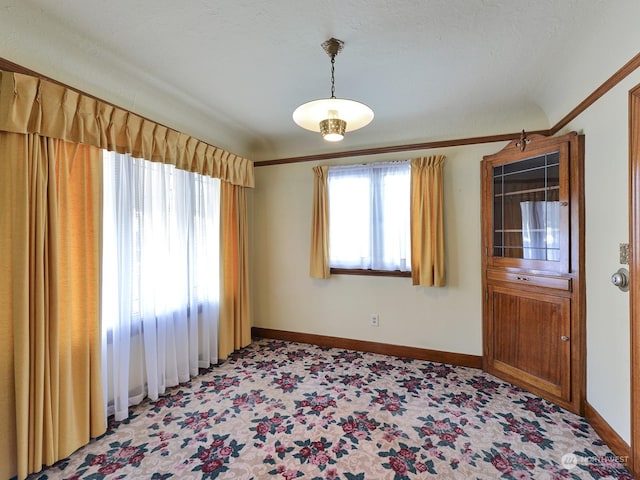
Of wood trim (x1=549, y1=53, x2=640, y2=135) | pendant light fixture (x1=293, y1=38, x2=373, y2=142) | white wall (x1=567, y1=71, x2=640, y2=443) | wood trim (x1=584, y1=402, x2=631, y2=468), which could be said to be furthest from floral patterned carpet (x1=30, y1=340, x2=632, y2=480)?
wood trim (x1=549, y1=53, x2=640, y2=135)

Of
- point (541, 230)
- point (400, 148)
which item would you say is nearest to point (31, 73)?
point (400, 148)

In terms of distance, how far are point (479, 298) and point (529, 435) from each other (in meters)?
1.28

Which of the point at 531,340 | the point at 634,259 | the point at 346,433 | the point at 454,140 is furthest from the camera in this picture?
the point at 454,140

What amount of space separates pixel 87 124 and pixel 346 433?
2.65m

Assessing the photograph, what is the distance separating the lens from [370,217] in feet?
10.9

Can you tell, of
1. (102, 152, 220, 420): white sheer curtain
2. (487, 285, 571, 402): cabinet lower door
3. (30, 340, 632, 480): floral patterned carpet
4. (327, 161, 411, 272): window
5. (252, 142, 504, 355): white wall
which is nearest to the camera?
(30, 340, 632, 480): floral patterned carpet

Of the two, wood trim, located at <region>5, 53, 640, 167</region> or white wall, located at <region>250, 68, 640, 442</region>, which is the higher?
wood trim, located at <region>5, 53, 640, 167</region>

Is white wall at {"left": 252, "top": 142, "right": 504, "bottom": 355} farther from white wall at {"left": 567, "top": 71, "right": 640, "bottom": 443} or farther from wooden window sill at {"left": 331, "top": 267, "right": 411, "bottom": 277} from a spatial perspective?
white wall at {"left": 567, "top": 71, "right": 640, "bottom": 443}

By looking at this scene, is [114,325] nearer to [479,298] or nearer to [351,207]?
[351,207]

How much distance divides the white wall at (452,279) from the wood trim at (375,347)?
0.06 metres

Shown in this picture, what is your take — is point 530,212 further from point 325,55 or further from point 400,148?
point 325,55

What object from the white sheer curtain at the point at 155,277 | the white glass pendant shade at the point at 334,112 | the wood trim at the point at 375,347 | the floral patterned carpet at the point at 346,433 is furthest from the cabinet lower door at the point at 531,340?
the white sheer curtain at the point at 155,277

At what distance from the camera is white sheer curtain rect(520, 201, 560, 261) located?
2380 millimetres

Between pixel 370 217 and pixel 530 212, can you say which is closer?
pixel 530 212
